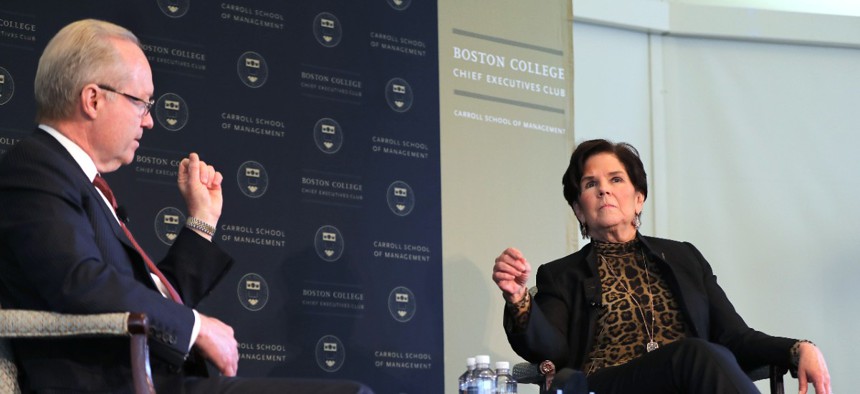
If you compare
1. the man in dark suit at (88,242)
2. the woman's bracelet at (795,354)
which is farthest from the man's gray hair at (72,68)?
the woman's bracelet at (795,354)

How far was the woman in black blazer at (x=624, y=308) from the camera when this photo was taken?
3465 millimetres

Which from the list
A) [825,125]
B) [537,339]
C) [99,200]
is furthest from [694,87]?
[99,200]

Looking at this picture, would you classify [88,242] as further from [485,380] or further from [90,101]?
[485,380]

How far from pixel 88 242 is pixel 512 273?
5.04ft

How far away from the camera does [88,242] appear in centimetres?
250

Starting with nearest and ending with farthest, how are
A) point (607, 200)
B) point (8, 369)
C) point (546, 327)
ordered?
point (8, 369), point (546, 327), point (607, 200)

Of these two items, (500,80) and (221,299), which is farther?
(500,80)

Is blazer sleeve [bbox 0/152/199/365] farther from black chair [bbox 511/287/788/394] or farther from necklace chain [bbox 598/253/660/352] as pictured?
necklace chain [bbox 598/253/660/352]

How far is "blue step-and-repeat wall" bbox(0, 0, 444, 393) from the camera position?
4293 millimetres

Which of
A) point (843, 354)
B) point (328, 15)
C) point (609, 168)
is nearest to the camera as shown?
point (609, 168)

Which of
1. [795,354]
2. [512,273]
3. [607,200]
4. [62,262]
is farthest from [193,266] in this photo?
[795,354]

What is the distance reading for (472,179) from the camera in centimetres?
526

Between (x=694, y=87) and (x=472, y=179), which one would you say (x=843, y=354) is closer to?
(x=694, y=87)

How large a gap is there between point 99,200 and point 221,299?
177cm
